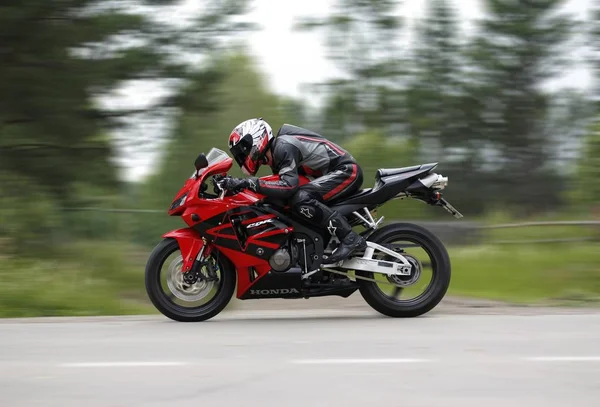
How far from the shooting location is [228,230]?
7.91m

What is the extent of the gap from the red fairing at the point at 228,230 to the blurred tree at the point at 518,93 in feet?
59.9

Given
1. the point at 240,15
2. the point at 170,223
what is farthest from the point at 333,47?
the point at 240,15

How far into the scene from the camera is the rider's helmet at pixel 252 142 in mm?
→ 7926

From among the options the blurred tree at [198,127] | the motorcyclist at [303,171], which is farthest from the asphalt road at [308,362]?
the blurred tree at [198,127]

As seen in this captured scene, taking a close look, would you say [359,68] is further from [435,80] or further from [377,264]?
[377,264]

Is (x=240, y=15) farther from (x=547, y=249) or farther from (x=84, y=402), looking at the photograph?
(x=84, y=402)

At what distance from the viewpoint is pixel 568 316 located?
7.77 metres

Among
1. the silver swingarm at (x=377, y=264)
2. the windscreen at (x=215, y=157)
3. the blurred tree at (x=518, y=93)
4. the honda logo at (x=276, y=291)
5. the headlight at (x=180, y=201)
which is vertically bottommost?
the blurred tree at (x=518, y=93)

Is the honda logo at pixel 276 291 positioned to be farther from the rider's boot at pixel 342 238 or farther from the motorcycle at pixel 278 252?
the rider's boot at pixel 342 238

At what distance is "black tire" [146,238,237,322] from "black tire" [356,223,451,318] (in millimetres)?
1193

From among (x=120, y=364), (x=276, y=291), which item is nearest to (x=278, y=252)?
(x=276, y=291)

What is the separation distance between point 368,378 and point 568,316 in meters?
3.26

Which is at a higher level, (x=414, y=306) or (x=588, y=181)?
(x=414, y=306)

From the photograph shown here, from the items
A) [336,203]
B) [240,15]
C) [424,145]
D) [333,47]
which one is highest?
[240,15]
